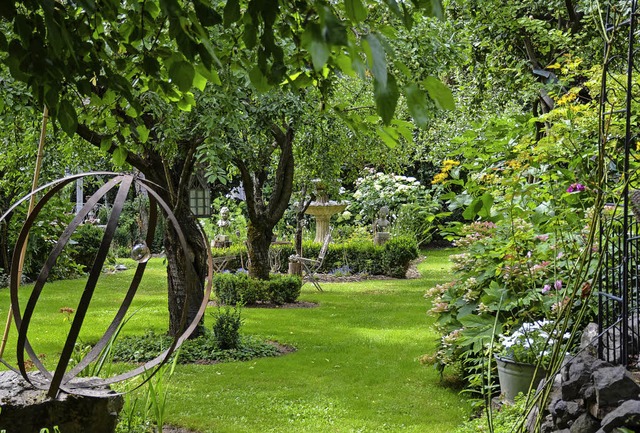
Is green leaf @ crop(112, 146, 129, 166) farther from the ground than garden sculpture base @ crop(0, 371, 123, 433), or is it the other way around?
green leaf @ crop(112, 146, 129, 166)

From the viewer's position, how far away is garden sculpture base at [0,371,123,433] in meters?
3.52

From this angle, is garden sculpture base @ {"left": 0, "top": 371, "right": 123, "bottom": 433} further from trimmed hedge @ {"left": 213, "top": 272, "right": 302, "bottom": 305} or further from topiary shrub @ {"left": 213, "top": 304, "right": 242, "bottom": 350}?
trimmed hedge @ {"left": 213, "top": 272, "right": 302, "bottom": 305}

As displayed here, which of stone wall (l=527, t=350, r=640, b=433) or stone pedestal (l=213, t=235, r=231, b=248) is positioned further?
stone pedestal (l=213, t=235, r=231, b=248)

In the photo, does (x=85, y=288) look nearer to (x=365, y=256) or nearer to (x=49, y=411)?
(x=49, y=411)

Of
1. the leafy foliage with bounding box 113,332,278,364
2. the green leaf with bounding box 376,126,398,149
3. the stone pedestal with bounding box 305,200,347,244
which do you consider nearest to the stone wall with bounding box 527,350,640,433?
the green leaf with bounding box 376,126,398,149

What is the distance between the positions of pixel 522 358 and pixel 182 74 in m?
3.40

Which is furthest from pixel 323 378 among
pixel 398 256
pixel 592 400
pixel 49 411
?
pixel 398 256

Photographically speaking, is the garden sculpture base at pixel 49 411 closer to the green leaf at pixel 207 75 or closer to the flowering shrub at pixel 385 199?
the green leaf at pixel 207 75

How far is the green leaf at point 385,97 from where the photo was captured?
1.05 meters

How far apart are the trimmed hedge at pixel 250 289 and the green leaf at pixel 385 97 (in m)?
9.34

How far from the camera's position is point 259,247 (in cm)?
1045

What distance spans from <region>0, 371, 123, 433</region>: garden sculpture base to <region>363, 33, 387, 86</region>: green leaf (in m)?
3.03

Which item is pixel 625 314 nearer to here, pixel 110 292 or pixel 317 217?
pixel 110 292

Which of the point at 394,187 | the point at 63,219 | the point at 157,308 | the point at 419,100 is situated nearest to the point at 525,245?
the point at 419,100
